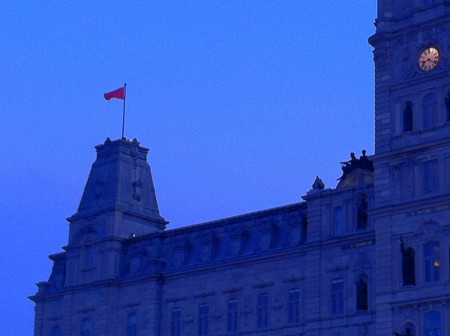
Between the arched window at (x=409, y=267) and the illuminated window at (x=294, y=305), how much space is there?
1481cm

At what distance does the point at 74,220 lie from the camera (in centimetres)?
11294

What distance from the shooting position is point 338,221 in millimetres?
94250

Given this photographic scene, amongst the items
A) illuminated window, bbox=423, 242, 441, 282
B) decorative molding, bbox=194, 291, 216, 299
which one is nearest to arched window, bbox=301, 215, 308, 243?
decorative molding, bbox=194, 291, 216, 299

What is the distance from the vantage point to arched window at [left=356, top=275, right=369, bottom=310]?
9100cm

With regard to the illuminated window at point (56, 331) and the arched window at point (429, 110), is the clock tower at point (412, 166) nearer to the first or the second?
the arched window at point (429, 110)

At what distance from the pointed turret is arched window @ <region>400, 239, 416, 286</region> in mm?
33648

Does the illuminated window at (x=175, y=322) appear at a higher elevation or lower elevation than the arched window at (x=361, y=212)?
lower

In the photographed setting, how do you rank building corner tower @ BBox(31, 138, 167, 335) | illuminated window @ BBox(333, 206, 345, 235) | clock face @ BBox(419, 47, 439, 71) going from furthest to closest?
building corner tower @ BBox(31, 138, 167, 335) < illuminated window @ BBox(333, 206, 345, 235) < clock face @ BBox(419, 47, 439, 71)

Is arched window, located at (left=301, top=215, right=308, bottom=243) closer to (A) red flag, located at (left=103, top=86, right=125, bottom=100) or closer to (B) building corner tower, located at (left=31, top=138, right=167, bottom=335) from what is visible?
(B) building corner tower, located at (left=31, top=138, right=167, bottom=335)

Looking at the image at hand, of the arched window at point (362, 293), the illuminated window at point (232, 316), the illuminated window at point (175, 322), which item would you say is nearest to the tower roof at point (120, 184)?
the illuminated window at point (175, 322)

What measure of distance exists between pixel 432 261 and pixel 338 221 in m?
13.6

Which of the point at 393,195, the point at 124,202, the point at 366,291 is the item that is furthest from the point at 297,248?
the point at 124,202

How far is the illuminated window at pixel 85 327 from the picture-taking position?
357 ft

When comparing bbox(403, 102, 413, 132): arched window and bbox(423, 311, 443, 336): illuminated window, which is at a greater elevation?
bbox(403, 102, 413, 132): arched window
